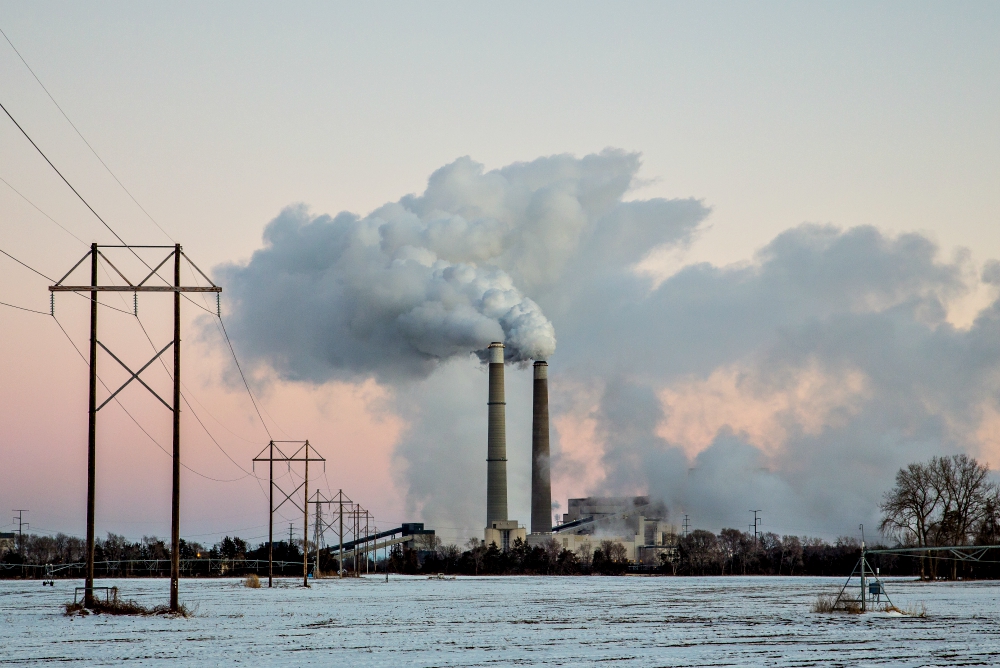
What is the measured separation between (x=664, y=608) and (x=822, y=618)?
27.2 ft

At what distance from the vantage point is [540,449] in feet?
358

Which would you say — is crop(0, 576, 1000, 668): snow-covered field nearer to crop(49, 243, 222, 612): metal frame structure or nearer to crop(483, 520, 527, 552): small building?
crop(49, 243, 222, 612): metal frame structure

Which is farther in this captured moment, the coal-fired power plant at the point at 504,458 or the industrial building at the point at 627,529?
the industrial building at the point at 627,529

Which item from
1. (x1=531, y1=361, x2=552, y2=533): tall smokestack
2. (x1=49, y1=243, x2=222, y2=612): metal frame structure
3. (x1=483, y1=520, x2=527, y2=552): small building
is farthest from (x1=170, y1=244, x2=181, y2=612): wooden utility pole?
(x1=483, y1=520, x2=527, y2=552): small building

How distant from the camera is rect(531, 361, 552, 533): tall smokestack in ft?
347

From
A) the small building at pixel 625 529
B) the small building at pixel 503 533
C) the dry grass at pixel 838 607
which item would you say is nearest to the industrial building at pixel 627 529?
the small building at pixel 625 529

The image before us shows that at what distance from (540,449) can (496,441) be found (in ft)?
18.4

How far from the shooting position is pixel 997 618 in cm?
3259

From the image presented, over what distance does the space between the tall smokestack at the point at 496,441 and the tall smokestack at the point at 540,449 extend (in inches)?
135

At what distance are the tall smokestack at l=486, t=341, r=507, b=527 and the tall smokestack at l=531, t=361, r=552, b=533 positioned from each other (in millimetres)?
3426

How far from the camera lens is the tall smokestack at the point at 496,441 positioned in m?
100

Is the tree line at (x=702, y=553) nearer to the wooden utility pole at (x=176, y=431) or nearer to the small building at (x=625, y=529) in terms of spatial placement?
the small building at (x=625, y=529)

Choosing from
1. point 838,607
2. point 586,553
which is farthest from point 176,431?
point 586,553

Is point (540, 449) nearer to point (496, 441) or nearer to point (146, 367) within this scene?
point (496, 441)
